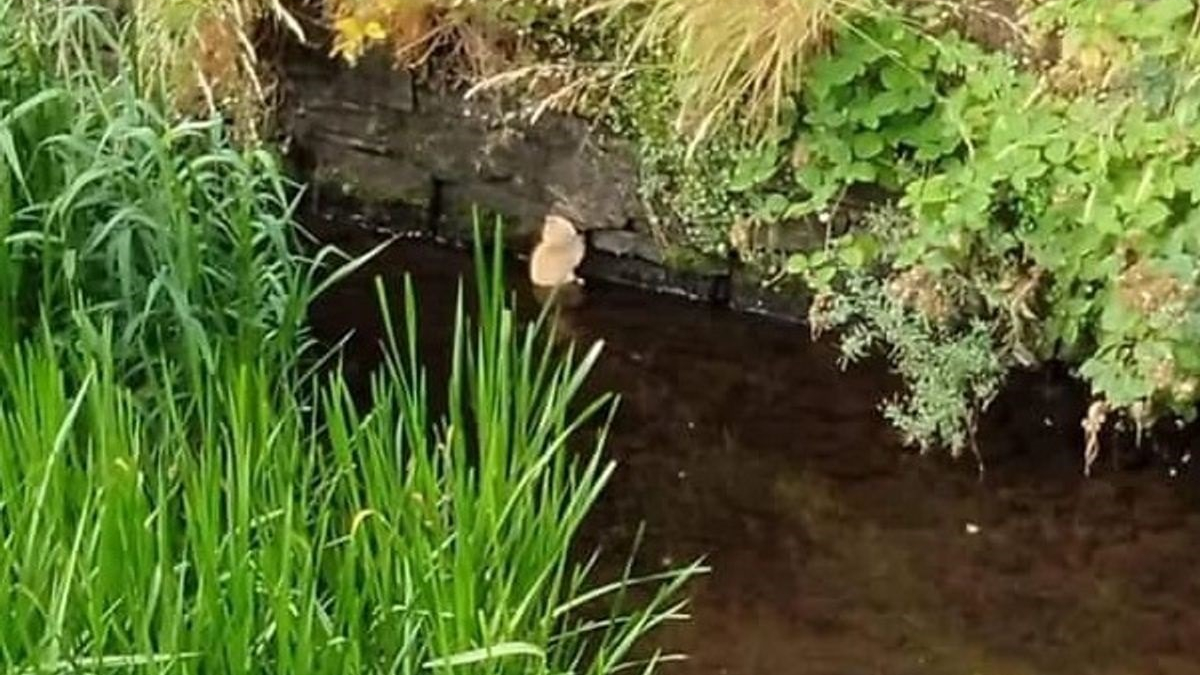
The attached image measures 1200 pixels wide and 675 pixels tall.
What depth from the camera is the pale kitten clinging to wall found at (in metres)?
4.91

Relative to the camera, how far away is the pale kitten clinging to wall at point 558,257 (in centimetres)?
491

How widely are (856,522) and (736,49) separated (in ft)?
3.18

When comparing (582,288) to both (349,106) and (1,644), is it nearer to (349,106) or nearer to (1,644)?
(349,106)

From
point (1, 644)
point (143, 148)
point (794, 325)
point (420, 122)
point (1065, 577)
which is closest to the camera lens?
point (1, 644)

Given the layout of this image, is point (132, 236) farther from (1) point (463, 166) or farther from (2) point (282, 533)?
(1) point (463, 166)

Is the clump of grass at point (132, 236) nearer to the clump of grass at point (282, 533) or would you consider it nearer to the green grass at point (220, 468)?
the green grass at point (220, 468)

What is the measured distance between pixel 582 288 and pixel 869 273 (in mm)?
763

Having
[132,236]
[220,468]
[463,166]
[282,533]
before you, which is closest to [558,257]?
[463,166]

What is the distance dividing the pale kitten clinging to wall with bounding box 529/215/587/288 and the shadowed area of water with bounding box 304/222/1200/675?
17cm

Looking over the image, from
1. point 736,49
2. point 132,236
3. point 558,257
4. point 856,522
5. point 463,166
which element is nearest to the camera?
point 132,236

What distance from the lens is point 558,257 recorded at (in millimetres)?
4922

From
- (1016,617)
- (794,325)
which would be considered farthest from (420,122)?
(1016,617)

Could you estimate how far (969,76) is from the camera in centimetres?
425

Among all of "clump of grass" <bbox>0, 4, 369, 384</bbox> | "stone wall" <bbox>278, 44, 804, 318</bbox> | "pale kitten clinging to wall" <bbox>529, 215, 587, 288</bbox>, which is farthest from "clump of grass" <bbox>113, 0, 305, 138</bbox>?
"clump of grass" <bbox>0, 4, 369, 384</bbox>
